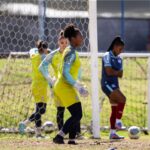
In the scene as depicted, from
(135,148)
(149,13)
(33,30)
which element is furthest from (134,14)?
(135,148)

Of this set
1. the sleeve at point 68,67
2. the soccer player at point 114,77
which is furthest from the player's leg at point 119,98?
the sleeve at point 68,67

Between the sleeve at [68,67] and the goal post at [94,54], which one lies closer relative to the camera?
the sleeve at [68,67]

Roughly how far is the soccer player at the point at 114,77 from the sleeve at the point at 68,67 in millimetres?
1538

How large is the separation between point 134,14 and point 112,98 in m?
19.5

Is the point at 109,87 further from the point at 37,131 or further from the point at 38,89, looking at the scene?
the point at 37,131

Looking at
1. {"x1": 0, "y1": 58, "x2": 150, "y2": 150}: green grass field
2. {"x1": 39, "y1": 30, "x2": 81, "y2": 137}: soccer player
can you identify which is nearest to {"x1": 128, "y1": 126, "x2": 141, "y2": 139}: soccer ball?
{"x1": 0, "y1": 58, "x2": 150, "y2": 150}: green grass field

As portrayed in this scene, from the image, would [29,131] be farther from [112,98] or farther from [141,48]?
[141,48]

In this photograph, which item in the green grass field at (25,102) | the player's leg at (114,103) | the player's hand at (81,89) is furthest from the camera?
the green grass field at (25,102)

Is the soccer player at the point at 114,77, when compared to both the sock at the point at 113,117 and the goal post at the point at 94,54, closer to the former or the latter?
the sock at the point at 113,117

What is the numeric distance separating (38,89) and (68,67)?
208cm

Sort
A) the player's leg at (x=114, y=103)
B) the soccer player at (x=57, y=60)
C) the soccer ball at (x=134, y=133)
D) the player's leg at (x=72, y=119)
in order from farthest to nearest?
the soccer ball at (x=134, y=133) < the player's leg at (x=114, y=103) < the soccer player at (x=57, y=60) < the player's leg at (x=72, y=119)

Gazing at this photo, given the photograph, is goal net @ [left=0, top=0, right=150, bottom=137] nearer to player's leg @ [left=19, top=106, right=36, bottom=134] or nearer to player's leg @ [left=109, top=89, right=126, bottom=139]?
player's leg @ [left=19, top=106, right=36, bottom=134]

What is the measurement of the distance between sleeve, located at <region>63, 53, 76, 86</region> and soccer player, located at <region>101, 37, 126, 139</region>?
1.54 meters

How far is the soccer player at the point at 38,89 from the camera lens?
11.7 meters
